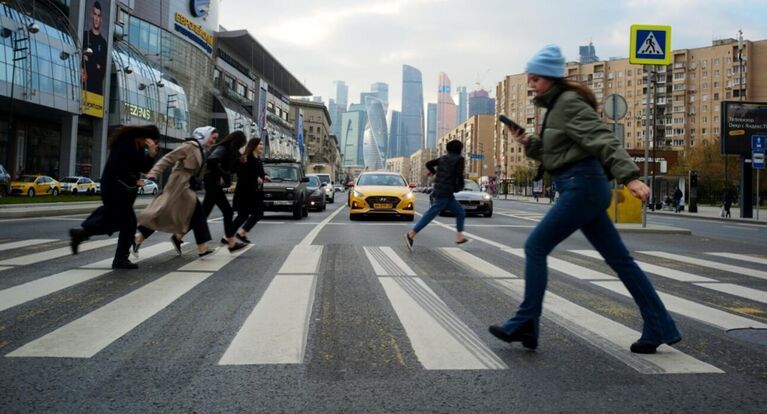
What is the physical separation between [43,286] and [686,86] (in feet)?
381

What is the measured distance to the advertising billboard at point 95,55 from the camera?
40.7 meters

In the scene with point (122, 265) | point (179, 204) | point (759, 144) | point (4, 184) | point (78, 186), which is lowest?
point (122, 265)

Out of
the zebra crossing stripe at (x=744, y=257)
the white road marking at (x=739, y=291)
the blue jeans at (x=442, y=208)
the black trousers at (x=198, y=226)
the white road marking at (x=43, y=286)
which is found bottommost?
the white road marking at (x=43, y=286)

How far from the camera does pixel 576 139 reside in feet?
9.84

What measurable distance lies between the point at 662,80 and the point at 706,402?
386 feet

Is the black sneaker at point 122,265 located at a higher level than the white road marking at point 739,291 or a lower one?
higher

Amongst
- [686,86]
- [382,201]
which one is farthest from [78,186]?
[686,86]

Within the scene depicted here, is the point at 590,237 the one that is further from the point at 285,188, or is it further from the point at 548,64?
the point at 285,188

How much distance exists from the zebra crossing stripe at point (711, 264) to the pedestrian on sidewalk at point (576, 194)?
4.25 meters

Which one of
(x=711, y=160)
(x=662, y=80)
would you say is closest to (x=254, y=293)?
(x=711, y=160)

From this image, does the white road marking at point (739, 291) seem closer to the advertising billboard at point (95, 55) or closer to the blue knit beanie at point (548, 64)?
the blue knit beanie at point (548, 64)

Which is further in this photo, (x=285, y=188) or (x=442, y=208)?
(x=285, y=188)

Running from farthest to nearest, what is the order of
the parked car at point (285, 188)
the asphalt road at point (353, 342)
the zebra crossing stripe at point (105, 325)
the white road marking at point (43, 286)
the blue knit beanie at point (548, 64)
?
the parked car at point (285, 188)
the white road marking at point (43, 286)
the blue knit beanie at point (548, 64)
the zebra crossing stripe at point (105, 325)
the asphalt road at point (353, 342)

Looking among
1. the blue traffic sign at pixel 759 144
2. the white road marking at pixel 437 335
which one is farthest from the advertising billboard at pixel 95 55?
the white road marking at pixel 437 335
